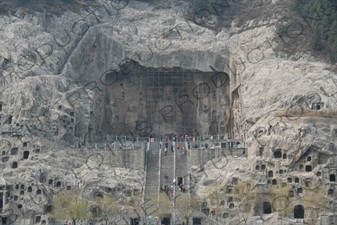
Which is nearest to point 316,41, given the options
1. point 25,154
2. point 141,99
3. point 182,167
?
point 141,99

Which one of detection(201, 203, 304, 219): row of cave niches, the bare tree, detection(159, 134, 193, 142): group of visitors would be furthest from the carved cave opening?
the bare tree

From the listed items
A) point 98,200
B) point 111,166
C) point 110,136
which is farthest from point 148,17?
point 98,200

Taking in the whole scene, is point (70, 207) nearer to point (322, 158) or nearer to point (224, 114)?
point (322, 158)

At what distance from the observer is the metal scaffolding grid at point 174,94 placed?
301ft

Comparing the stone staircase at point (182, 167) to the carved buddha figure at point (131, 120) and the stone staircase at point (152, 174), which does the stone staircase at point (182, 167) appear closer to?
the stone staircase at point (152, 174)

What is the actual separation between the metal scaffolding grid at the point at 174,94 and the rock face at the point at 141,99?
12 centimetres

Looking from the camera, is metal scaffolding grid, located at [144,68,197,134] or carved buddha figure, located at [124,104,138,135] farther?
metal scaffolding grid, located at [144,68,197,134]

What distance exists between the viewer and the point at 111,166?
2879 inches

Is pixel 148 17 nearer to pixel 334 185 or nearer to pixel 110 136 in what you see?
pixel 110 136

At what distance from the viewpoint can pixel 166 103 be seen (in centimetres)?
9281

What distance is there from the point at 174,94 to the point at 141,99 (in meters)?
3.97

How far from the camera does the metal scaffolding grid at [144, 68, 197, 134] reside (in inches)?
3612

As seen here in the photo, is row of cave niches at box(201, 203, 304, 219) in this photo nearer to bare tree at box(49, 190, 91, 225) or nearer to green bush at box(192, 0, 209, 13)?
bare tree at box(49, 190, 91, 225)

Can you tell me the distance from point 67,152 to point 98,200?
7085mm
